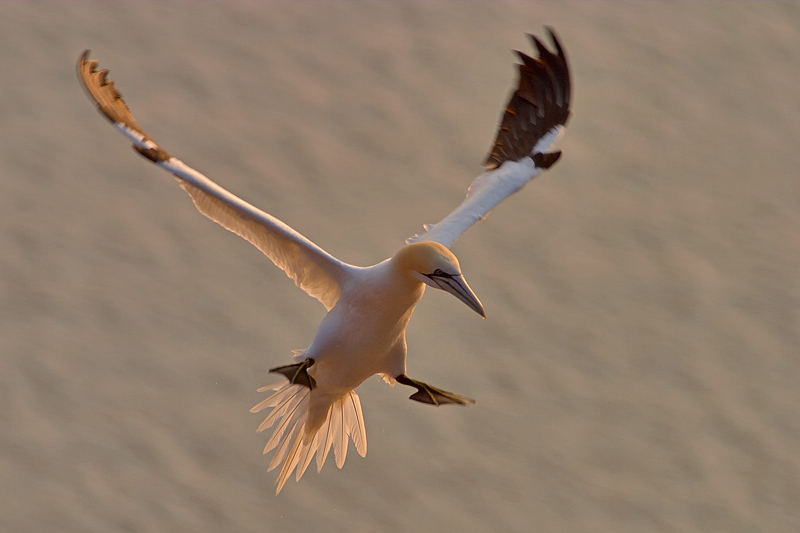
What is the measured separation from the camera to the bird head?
4566mm

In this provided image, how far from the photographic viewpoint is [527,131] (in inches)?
232

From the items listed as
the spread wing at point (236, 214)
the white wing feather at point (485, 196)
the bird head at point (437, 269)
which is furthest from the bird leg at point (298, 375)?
the white wing feather at point (485, 196)

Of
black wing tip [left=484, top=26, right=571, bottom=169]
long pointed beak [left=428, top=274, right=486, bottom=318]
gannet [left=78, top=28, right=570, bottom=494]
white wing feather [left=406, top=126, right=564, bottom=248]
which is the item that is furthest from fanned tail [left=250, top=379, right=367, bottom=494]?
black wing tip [left=484, top=26, right=571, bottom=169]

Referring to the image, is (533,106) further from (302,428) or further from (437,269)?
(302,428)

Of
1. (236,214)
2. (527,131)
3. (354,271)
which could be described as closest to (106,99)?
(236,214)

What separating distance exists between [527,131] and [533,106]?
0.45 ft

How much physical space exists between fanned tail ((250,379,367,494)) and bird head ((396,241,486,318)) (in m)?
1.10

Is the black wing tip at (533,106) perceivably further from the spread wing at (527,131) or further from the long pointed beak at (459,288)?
the long pointed beak at (459,288)

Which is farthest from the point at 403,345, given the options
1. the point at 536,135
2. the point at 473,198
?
the point at 536,135

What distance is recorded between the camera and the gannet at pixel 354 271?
15.9 ft

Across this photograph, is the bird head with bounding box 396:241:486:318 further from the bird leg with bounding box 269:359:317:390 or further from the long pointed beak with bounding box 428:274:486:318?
the bird leg with bounding box 269:359:317:390

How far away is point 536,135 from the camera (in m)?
5.86

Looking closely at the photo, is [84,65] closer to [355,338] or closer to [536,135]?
[355,338]

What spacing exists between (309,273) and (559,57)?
169 centimetres
